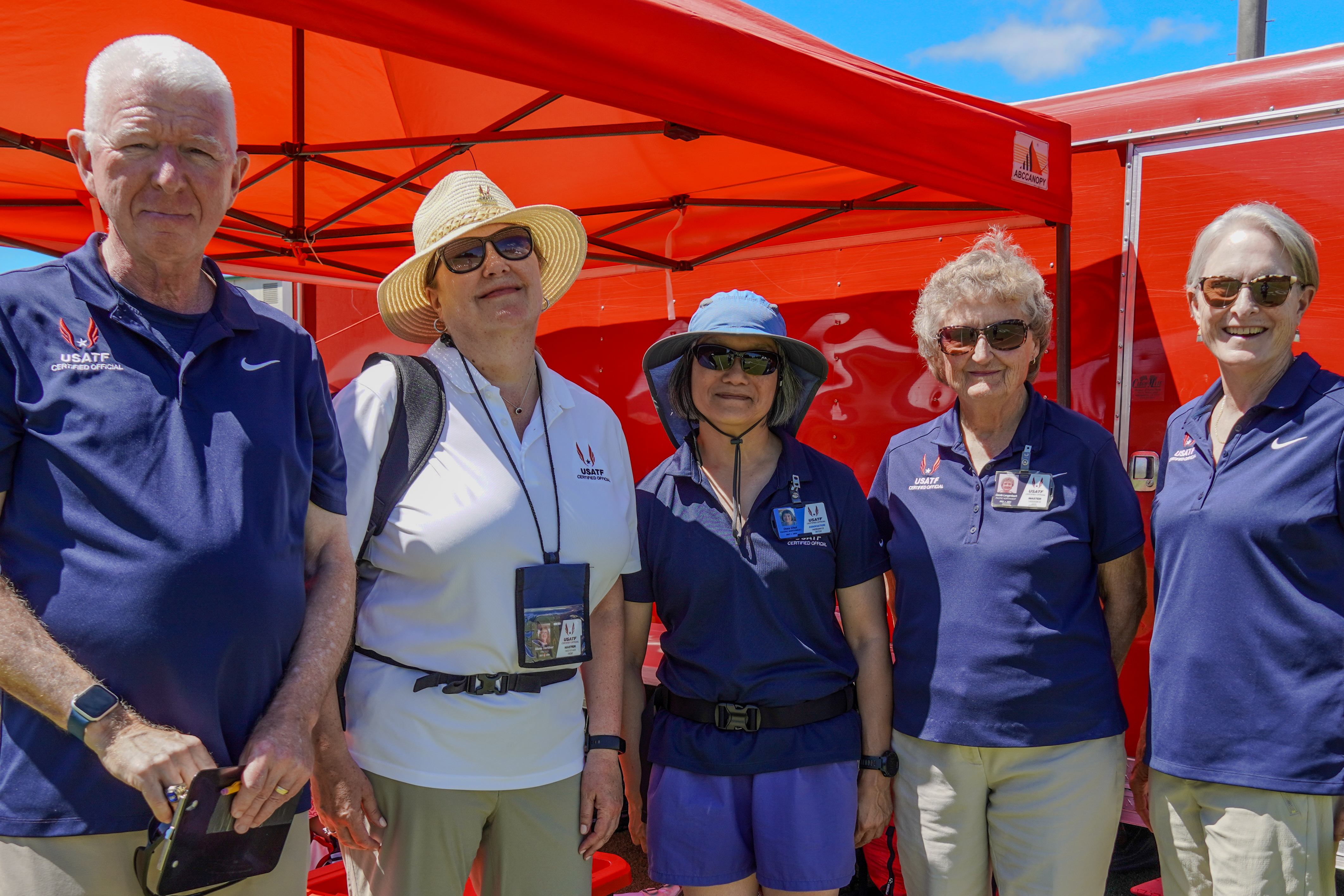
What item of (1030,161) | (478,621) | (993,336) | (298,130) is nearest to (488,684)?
(478,621)

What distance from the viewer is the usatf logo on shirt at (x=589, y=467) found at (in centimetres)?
196

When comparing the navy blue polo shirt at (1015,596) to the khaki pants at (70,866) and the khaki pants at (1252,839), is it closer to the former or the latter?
the khaki pants at (1252,839)

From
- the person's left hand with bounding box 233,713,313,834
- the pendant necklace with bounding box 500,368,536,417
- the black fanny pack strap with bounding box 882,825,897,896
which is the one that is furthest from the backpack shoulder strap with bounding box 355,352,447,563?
the black fanny pack strap with bounding box 882,825,897,896

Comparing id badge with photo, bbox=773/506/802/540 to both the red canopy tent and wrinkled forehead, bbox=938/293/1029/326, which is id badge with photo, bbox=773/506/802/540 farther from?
A: the red canopy tent

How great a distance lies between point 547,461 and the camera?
192cm

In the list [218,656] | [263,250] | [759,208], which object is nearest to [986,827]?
[218,656]

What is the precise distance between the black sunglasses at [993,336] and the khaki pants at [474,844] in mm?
1329

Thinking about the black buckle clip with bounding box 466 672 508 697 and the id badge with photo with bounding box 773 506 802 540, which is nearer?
the black buckle clip with bounding box 466 672 508 697

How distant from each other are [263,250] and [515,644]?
156 inches

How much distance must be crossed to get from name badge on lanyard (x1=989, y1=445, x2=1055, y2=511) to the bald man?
1.50m

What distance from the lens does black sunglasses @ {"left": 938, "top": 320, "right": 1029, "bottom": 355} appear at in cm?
222

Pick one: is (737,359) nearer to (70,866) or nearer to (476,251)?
(476,251)

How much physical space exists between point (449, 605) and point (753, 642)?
70 centimetres

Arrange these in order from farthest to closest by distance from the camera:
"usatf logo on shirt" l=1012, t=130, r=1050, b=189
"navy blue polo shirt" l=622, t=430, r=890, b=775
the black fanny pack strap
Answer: "usatf logo on shirt" l=1012, t=130, r=1050, b=189 < the black fanny pack strap < "navy blue polo shirt" l=622, t=430, r=890, b=775
